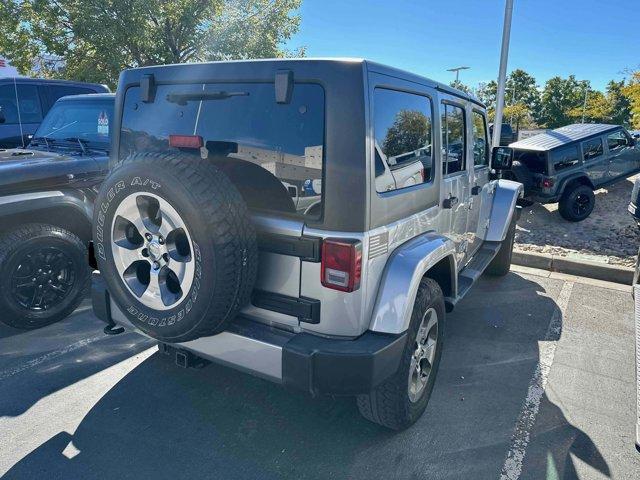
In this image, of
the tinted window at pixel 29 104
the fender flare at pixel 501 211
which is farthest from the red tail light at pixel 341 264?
the tinted window at pixel 29 104

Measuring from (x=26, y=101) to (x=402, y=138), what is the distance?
6.59m

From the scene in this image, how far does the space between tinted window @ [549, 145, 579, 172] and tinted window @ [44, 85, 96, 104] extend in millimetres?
8137

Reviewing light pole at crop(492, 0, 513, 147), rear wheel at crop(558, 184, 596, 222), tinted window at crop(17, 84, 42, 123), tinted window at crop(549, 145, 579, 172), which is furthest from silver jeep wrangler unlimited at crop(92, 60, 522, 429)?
light pole at crop(492, 0, 513, 147)

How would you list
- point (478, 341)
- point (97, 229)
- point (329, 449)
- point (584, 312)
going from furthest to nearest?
point (584, 312), point (478, 341), point (329, 449), point (97, 229)

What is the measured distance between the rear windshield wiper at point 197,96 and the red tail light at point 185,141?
24 cm

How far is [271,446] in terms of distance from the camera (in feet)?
8.40

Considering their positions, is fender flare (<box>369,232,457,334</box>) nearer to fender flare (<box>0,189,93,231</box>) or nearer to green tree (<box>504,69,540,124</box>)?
fender flare (<box>0,189,93,231</box>)

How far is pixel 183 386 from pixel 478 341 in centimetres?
252

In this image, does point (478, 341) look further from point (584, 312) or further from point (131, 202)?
point (131, 202)

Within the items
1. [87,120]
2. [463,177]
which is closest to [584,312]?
[463,177]

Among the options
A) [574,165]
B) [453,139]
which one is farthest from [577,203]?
[453,139]

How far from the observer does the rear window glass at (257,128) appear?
2.14 metres

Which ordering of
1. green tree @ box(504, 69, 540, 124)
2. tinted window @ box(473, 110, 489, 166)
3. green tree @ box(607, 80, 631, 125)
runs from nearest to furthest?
tinted window @ box(473, 110, 489, 166) → green tree @ box(607, 80, 631, 125) → green tree @ box(504, 69, 540, 124)

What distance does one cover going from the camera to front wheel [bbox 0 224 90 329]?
12.0ft
